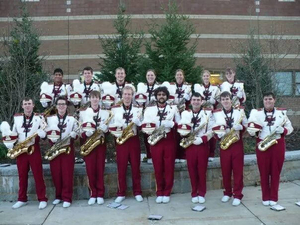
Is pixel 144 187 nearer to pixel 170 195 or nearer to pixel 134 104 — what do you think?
pixel 170 195

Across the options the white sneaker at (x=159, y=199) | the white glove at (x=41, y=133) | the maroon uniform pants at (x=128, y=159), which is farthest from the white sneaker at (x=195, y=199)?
the white glove at (x=41, y=133)

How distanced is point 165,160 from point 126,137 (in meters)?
0.87

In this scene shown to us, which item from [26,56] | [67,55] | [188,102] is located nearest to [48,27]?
[67,55]

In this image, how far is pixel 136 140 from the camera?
23.3 ft

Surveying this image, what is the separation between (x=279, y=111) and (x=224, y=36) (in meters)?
12.7

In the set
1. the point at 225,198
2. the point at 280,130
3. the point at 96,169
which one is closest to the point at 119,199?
the point at 96,169

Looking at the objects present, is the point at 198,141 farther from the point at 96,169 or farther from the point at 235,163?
the point at 96,169

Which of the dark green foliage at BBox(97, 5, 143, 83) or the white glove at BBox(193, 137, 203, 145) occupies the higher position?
the dark green foliage at BBox(97, 5, 143, 83)

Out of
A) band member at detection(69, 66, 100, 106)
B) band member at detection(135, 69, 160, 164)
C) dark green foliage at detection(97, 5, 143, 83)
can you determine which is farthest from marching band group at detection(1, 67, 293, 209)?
dark green foliage at detection(97, 5, 143, 83)

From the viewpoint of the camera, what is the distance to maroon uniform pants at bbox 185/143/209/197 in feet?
22.2

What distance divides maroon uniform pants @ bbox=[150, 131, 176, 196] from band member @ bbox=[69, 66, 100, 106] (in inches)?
82.8

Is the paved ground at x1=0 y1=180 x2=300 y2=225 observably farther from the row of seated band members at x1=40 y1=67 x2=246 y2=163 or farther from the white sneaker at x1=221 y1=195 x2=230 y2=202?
the row of seated band members at x1=40 y1=67 x2=246 y2=163

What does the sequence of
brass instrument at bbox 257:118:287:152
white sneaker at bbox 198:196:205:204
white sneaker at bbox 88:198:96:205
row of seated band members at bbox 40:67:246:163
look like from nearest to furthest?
brass instrument at bbox 257:118:287:152 → white sneaker at bbox 198:196:205:204 → white sneaker at bbox 88:198:96:205 → row of seated band members at bbox 40:67:246:163

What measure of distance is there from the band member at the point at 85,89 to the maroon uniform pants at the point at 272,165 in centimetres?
386
